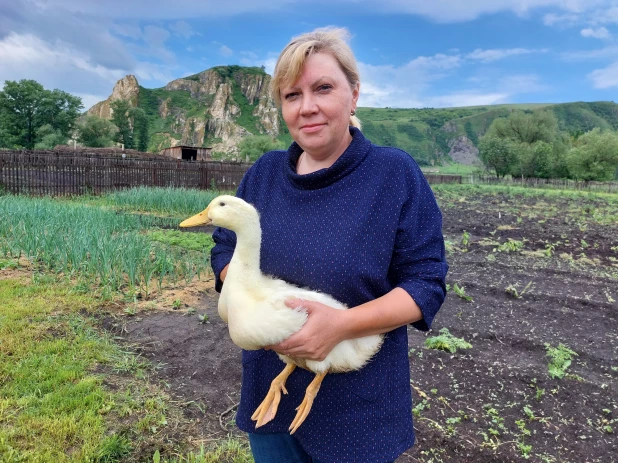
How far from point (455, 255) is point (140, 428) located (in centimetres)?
717

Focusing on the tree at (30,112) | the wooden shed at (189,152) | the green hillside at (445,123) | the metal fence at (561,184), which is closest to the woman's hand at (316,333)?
the wooden shed at (189,152)

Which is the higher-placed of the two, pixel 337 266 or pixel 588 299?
pixel 337 266

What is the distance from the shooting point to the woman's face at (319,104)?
1249 mm

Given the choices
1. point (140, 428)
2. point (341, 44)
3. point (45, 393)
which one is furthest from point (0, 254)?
point (341, 44)

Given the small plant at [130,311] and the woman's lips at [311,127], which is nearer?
the woman's lips at [311,127]

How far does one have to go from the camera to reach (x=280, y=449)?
4.78ft

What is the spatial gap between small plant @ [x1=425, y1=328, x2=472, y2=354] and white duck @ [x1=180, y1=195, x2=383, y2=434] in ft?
10.5

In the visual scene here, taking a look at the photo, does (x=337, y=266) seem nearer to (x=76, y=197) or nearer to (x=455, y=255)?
(x=455, y=255)

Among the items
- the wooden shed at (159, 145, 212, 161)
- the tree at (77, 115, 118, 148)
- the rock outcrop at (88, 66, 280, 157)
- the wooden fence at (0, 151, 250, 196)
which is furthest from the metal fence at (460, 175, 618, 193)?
the rock outcrop at (88, 66, 280, 157)

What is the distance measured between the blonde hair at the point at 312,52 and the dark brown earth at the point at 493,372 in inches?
93.7

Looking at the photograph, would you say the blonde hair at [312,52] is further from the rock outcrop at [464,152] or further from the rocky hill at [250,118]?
the rock outcrop at [464,152]

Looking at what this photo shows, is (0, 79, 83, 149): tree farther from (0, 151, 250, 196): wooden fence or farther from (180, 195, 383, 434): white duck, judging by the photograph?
(180, 195, 383, 434): white duck

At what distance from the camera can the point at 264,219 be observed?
4.72ft

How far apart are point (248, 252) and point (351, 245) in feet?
1.10
